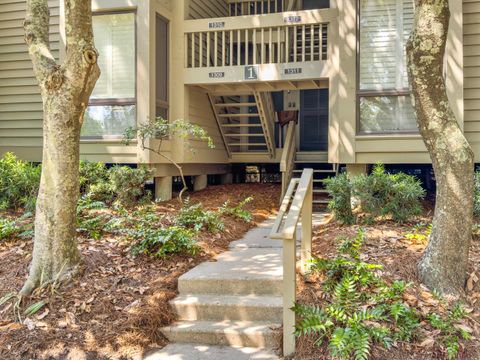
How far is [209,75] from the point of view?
844 centimetres

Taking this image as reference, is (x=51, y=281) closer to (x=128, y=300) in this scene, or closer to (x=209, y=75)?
(x=128, y=300)

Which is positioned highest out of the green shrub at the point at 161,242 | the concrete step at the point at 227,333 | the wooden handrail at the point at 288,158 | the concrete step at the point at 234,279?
the wooden handrail at the point at 288,158

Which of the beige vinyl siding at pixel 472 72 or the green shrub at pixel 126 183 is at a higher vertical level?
the beige vinyl siding at pixel 472 72

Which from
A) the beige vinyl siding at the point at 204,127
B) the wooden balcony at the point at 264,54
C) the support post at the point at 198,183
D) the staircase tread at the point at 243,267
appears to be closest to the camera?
the staircase tread at the point at 243,267

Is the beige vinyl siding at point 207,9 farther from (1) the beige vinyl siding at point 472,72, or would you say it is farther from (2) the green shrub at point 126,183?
(1) the beige vinyl siding at point 472,72

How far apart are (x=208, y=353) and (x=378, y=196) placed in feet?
11.2

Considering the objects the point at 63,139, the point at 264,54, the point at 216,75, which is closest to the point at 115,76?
the point at 216,75

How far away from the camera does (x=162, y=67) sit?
8359 mm

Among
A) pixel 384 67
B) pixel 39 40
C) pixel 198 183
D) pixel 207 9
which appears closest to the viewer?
pixel 39 40

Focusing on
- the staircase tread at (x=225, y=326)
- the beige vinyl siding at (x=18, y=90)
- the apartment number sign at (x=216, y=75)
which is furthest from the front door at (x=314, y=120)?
the staircase tread at (x=225, y=326)

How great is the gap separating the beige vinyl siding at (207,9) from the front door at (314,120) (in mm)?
2824

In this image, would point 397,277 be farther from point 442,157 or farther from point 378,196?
point 378,196

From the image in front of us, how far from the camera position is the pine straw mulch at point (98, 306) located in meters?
3.56

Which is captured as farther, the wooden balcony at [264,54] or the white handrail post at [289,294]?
the wooden balcony at [264,54]
